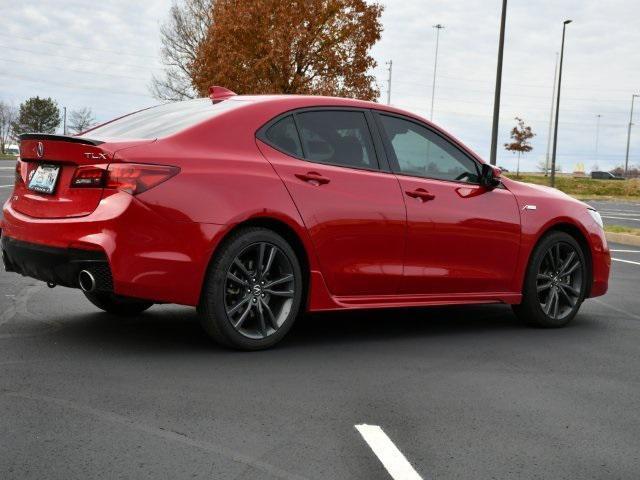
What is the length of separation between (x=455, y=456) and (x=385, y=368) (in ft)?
5.53

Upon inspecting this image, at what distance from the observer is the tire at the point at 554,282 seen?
7.06 m

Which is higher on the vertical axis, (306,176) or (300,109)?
(300,109)

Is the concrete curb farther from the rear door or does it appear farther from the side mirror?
the rear door

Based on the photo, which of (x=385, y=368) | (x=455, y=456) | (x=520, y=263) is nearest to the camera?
(x=455, y=456)

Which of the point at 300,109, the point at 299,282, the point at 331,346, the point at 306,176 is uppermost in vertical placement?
the point at 300,109

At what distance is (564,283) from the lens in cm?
729

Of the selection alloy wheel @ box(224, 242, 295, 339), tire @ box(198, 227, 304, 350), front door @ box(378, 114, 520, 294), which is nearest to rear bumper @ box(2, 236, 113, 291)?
tire @ box(198, 227, 304, 350)

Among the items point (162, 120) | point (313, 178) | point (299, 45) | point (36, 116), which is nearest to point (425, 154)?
point (313, 178)

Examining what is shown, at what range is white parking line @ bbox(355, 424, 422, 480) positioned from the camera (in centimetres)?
342

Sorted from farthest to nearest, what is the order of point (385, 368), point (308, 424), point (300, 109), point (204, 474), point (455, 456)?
point (300, 109) < point (385, 368) < point (308, 424) < point (455, 456) < point (204, 474)

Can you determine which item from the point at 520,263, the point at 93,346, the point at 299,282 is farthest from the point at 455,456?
the point at 520,263

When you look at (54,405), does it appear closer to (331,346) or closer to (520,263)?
(331,346)

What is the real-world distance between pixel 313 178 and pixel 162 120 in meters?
1.08

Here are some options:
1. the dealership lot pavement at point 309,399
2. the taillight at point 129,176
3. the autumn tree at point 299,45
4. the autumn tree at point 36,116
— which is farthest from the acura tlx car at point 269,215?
the autumn tree at point 36,116
